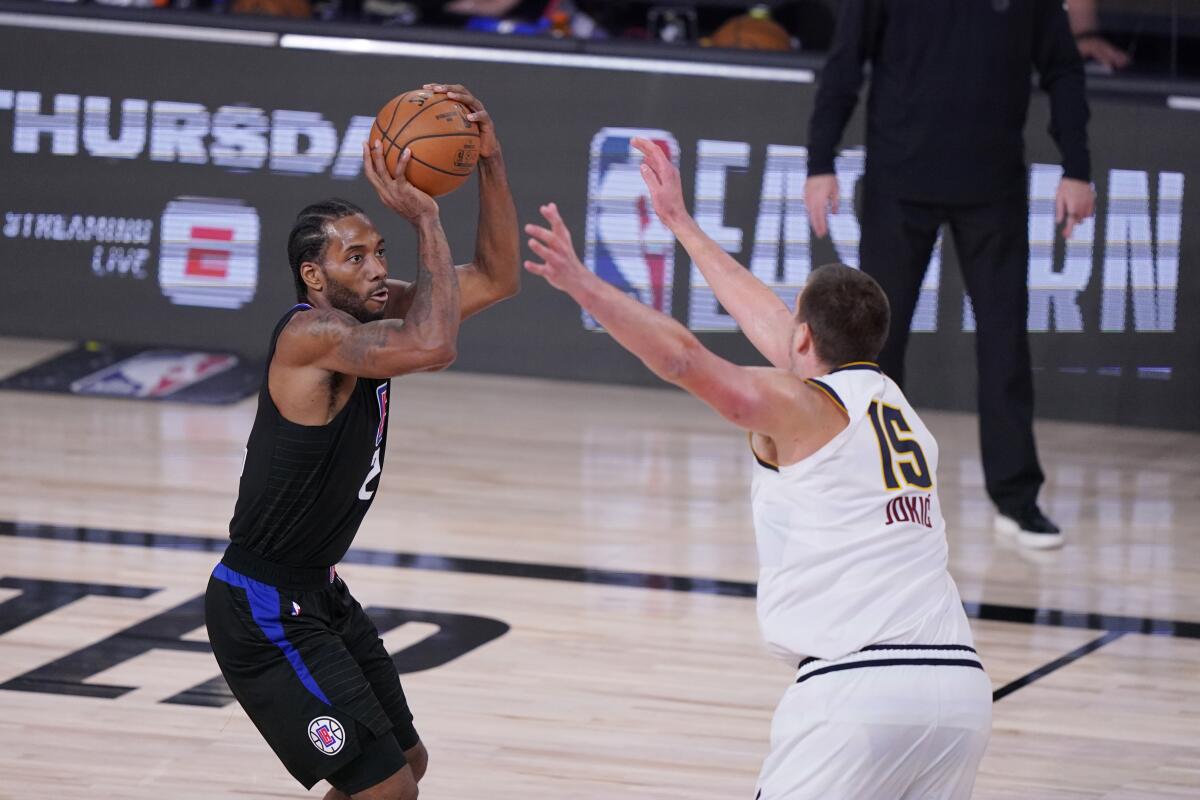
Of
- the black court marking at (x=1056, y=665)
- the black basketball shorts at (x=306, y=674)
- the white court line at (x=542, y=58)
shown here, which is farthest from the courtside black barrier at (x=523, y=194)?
the black basketball shorts at (x=306, y=674)

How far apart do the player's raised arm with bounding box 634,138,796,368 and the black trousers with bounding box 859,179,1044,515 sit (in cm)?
296

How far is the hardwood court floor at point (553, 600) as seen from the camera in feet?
16.3

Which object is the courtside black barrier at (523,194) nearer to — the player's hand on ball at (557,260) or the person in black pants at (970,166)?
the person in black pants at (970,166)

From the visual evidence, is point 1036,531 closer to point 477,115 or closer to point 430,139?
point 477,115

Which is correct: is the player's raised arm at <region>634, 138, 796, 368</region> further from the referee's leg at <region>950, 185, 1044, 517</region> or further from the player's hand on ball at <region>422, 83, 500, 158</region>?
the referee's leg at <region>950, 185, 1044, 517</region>

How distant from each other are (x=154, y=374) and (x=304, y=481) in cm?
567

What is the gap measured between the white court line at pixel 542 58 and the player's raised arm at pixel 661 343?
6.05 m

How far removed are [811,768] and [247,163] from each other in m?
6.73

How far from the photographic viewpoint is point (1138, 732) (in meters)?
5.33

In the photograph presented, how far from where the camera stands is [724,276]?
422cm

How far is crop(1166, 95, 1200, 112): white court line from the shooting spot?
348 inches

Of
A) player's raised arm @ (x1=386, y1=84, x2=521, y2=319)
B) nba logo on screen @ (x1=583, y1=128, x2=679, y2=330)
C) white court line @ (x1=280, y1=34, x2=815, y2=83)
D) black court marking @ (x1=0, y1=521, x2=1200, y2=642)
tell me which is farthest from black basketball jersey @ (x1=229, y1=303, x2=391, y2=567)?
white court line @ (x1=280, y1=34, x2=815, y2=83)

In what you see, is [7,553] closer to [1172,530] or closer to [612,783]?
[612,783]

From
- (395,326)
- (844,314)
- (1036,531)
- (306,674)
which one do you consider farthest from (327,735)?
(1036,531)
